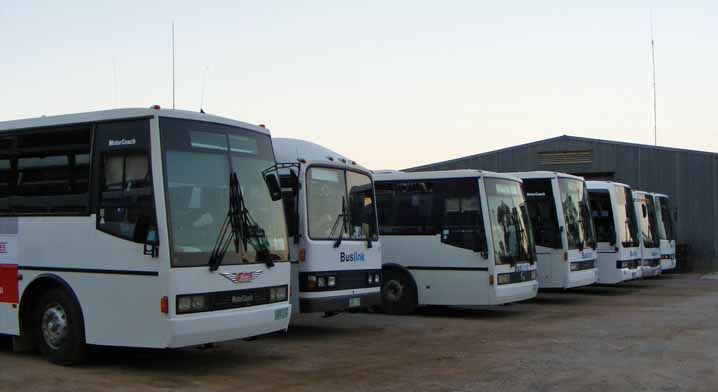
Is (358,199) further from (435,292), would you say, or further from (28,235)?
(28,235)

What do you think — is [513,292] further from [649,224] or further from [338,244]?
[649,224]

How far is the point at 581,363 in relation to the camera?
1048 cm

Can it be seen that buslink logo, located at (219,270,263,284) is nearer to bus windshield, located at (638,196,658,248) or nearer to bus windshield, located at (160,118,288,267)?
bus windshield, located at (160,118,288,267)

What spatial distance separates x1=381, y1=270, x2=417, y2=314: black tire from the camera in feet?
53.2

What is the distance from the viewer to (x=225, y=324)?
30.5 ft

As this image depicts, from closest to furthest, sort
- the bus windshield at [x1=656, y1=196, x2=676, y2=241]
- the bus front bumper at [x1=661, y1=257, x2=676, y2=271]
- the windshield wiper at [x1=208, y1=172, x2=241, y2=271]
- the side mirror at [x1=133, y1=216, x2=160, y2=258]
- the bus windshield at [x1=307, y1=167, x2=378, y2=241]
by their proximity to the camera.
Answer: the side mirror at [x1=133, y1=216, x2=160, y2=258]
the windshield wiper at [x1=208, y1=172, x2=241, y2=271]
the bus windshield at [x1=307, y1=167, x2=378, y2=241]
the bus front bumper at [x1=661, y1=257, x2=676, y2=271]
the bus windshield at [x1=656, y1=196, x2=676, y2=241]

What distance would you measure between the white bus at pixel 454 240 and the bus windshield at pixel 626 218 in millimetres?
6368

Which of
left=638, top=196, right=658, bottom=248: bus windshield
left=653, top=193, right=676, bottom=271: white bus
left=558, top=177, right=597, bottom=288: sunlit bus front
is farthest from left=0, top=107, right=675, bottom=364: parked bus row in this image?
left=653, top=193, right=676, bottom=271: white bus

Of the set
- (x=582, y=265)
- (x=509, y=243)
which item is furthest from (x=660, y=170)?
(x=509, y=243)

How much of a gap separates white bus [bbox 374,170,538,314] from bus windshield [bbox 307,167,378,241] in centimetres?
246

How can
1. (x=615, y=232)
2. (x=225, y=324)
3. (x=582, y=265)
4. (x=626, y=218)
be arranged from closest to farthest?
1. (x=225, y=324)
2. (x=582, y=265)
3. (x=615, y=232)
4. (x=626, y=218)

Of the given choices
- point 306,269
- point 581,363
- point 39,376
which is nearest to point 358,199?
point 306,269

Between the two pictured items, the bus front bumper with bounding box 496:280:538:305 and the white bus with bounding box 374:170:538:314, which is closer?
the bus front bumper with bounding box 496:280:538:305

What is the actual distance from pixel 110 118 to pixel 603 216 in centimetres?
1578
